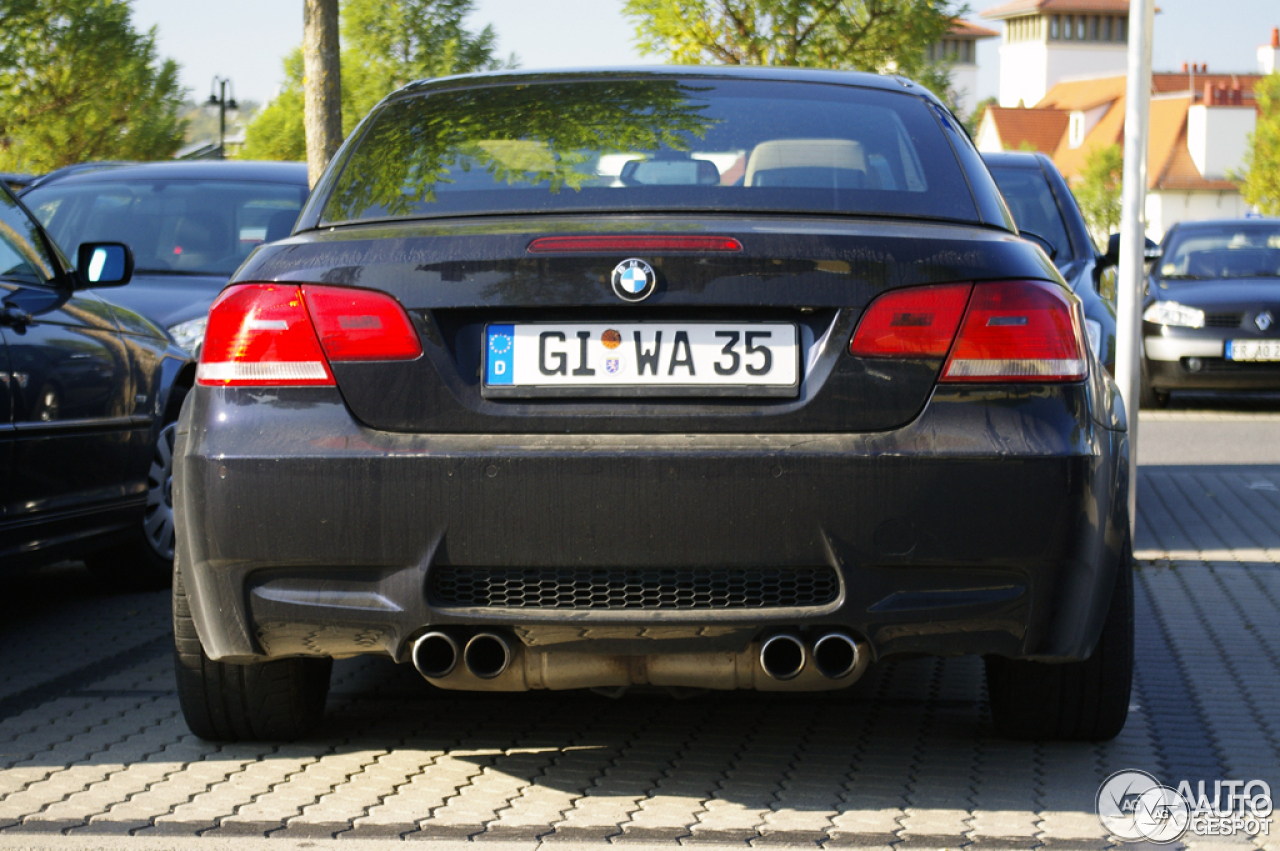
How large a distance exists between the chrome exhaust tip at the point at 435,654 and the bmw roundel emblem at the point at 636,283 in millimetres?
778

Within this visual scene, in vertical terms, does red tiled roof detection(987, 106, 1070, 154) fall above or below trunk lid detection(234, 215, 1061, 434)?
above

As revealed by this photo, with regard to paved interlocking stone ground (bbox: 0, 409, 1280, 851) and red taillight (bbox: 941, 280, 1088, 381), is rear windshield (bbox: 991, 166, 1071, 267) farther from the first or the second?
red taillight (bbox: 941, 280, 1088, 381)

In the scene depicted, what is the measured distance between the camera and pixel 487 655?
3490mm

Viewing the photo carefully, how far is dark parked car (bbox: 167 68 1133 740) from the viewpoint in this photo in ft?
10.9

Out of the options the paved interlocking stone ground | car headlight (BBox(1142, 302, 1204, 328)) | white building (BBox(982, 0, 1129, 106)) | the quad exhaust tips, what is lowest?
the paved interlocking stone ground

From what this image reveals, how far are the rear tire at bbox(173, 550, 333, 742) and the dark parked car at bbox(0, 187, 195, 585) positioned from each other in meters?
0.96

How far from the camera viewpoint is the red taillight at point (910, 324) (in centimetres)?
337

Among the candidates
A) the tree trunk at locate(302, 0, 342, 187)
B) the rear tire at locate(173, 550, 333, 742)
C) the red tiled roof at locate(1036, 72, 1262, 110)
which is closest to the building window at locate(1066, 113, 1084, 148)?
the red tiled roof at locate(1036, 72, 1262, 110)

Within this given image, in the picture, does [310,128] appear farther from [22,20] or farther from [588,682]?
[22,20]

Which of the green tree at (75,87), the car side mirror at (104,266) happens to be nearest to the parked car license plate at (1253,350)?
the car side mirror at (104,266)

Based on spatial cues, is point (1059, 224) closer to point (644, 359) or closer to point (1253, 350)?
point (644, 359)

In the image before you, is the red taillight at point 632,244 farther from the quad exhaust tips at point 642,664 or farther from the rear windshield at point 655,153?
the quad exhaust tips at point 642,664

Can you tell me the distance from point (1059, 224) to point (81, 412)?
5.26 metres

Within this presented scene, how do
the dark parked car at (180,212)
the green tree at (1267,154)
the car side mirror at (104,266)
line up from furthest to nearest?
the green tree at (1267,154) < the dark parked car at (180,212) < the car side mirror at (104,266)
